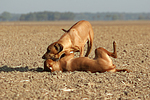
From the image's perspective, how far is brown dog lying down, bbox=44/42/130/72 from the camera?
21.8 feet

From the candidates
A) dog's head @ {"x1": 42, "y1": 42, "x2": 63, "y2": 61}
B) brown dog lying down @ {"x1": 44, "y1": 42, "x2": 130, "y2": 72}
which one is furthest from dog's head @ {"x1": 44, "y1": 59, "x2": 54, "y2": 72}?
dog's head @ {"x1": 42, "y1": 42, "x2": 63, "y2": 61}

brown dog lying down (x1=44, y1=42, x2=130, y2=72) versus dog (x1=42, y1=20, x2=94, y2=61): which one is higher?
dog (x1=42, y1=20, x2=94, y2=61)

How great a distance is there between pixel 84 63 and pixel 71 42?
4.55 ft

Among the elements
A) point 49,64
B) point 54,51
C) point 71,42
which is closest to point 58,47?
point 54,51

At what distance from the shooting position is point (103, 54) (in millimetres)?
6719

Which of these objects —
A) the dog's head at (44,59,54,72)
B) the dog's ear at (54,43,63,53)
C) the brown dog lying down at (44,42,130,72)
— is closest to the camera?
the brown dog lying down at (44,42,130,72)

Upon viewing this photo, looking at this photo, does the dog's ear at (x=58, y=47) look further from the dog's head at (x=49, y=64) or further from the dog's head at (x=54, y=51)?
the dog's head at (x=49, y=64)

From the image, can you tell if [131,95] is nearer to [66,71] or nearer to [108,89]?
[108,89]

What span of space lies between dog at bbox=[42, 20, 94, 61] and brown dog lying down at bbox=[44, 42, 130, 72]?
1.18 feet

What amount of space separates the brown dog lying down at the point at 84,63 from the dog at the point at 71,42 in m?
0.36

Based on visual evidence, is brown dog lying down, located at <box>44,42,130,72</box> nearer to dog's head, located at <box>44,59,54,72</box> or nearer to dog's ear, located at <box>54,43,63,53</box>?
dog's head, located at <box>44,59,54,72</box>

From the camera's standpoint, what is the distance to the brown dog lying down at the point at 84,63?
6637 millimetres

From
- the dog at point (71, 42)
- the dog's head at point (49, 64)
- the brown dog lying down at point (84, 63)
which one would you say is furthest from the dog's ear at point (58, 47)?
the dog's head at point (49, 64)

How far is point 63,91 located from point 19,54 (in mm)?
6187
